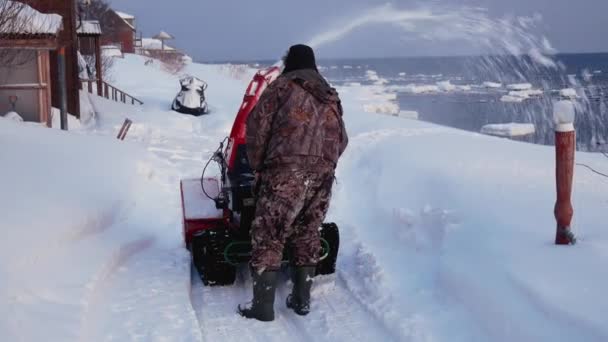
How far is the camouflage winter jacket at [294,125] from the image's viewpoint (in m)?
4.89

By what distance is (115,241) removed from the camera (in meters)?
6.66

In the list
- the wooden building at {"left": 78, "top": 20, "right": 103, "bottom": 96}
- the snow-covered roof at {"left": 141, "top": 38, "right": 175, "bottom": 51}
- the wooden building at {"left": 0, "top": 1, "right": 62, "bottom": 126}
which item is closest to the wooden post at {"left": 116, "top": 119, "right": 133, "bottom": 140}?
the wooden building at {"left": 0, "top": 1, "right": 62, "bottom": 126}

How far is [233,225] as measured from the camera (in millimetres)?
6039

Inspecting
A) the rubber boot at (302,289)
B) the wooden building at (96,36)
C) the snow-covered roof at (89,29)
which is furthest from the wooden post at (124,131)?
the rubber boot at (302,289)

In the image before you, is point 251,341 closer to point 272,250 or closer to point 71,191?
point 272,250

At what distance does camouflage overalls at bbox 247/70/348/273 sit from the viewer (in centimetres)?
490

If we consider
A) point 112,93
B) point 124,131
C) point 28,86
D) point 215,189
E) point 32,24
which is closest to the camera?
point 215,189

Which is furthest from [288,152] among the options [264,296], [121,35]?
[121,35]

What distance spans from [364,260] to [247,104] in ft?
5.52

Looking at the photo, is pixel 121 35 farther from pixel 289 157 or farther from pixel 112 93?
pixel 289 157

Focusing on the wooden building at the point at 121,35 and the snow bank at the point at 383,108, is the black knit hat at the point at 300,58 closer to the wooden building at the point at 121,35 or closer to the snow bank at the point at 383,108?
the snow bank at the point at 383,108

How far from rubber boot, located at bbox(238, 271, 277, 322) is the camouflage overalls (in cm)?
6

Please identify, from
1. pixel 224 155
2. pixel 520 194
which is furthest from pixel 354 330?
pixel 520 194

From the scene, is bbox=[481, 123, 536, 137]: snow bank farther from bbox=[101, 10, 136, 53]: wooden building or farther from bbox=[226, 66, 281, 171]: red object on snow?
bbox=[101, 10, 136, 53]: wooden building
